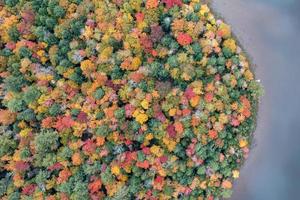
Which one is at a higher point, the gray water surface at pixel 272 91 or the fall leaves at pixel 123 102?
the gray water surface at pixel 272 91

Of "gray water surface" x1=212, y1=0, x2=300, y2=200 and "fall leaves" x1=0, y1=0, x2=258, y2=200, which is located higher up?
"gray water surface" x1=212, y1=0, x2=300, y2=200

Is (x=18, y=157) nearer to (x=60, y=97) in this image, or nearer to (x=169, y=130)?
(x=60, y=97)

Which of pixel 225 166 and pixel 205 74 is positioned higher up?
pixel 205 74

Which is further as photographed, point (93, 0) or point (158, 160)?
point (93, 0)

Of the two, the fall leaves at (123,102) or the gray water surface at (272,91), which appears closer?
the fall leaves at (123,102)

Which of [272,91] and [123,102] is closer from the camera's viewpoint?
[123,102]

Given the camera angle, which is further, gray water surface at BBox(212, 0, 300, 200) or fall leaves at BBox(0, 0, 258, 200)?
gray water surface at BBox(212, 0, 300, 200)

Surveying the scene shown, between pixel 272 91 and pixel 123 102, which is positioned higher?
pixel 272 91

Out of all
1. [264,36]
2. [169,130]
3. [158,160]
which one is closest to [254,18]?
[264,36]
